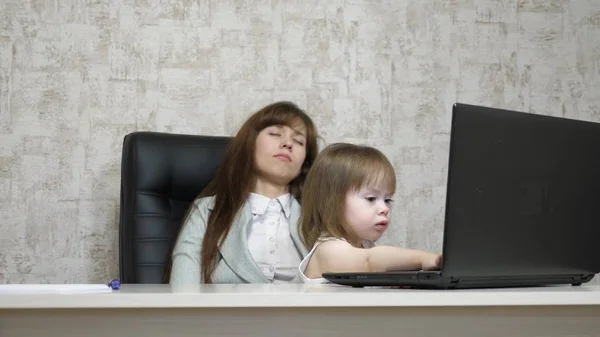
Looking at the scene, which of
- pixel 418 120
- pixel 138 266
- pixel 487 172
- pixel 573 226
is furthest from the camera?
pixel 418 120

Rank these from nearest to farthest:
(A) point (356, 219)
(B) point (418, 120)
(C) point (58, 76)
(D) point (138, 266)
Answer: (A) point (356, 219) → (D) point (138, 266) → (C) point (58, 76) → (B) point (418, 120)

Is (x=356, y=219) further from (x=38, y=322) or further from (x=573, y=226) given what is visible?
(x=38, y=322)

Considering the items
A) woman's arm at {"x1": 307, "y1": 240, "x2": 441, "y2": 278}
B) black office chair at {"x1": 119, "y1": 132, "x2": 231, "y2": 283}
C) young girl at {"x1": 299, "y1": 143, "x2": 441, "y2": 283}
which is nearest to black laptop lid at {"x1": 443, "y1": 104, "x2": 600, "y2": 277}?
woman's arm at {"x1": 307, "y1": 240, "x2": 441, "y2": 278}

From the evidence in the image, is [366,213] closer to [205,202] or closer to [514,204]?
[205,202]

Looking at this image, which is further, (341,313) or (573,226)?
(573,226)

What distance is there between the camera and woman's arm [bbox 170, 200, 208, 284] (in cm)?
205

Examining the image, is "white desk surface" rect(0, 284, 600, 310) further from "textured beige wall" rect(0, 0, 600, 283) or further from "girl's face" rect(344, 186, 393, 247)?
"textured beige wall" rect(0, 0, 600, 283)

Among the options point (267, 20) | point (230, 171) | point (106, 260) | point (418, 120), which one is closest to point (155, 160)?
point (230, 171)

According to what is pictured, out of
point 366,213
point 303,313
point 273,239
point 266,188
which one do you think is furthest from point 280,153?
point 303,313

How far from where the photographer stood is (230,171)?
216 cm

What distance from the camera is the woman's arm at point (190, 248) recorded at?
205 centimetres

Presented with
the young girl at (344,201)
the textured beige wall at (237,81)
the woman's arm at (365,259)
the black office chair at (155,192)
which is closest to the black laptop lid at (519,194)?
the woman's arm at (365,259)

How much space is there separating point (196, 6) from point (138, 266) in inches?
34.3

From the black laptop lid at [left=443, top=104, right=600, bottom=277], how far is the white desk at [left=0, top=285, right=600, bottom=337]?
9cm
